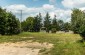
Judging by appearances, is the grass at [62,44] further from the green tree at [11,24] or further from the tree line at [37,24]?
the green tree at [11,24]

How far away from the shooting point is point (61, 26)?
147 meters

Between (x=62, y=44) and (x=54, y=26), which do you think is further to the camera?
(x=54, y=26)

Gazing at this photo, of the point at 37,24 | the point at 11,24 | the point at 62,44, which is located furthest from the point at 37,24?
the point at 62,44

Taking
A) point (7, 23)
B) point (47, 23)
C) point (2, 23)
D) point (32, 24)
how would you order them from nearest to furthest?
point (2, 23), point (7, 23), point (32, 24), point (47, 23)

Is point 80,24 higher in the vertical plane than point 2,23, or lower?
higher

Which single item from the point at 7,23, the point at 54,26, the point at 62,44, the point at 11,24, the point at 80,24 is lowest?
the point at 54,26

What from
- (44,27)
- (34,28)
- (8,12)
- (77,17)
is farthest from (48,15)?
(77,17)

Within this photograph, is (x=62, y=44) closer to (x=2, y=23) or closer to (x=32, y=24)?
(x=2, y=23)

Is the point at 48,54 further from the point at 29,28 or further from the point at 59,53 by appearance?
the point at 29,28

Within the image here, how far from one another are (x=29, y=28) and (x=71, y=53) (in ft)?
340

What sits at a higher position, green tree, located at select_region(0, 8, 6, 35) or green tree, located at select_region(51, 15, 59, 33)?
green tree, located at select_region(0, 8, 6, 35)

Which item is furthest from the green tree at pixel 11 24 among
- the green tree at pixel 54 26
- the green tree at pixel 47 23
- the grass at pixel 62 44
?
the green tree at pixel 47 23

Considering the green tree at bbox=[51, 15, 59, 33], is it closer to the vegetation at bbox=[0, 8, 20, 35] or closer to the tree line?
the tree line

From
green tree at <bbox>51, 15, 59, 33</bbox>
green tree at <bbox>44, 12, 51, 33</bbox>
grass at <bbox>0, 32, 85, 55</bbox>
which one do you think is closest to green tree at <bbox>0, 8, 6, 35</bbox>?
grass at <bbox>0, 32, 85, 55</bbox>
